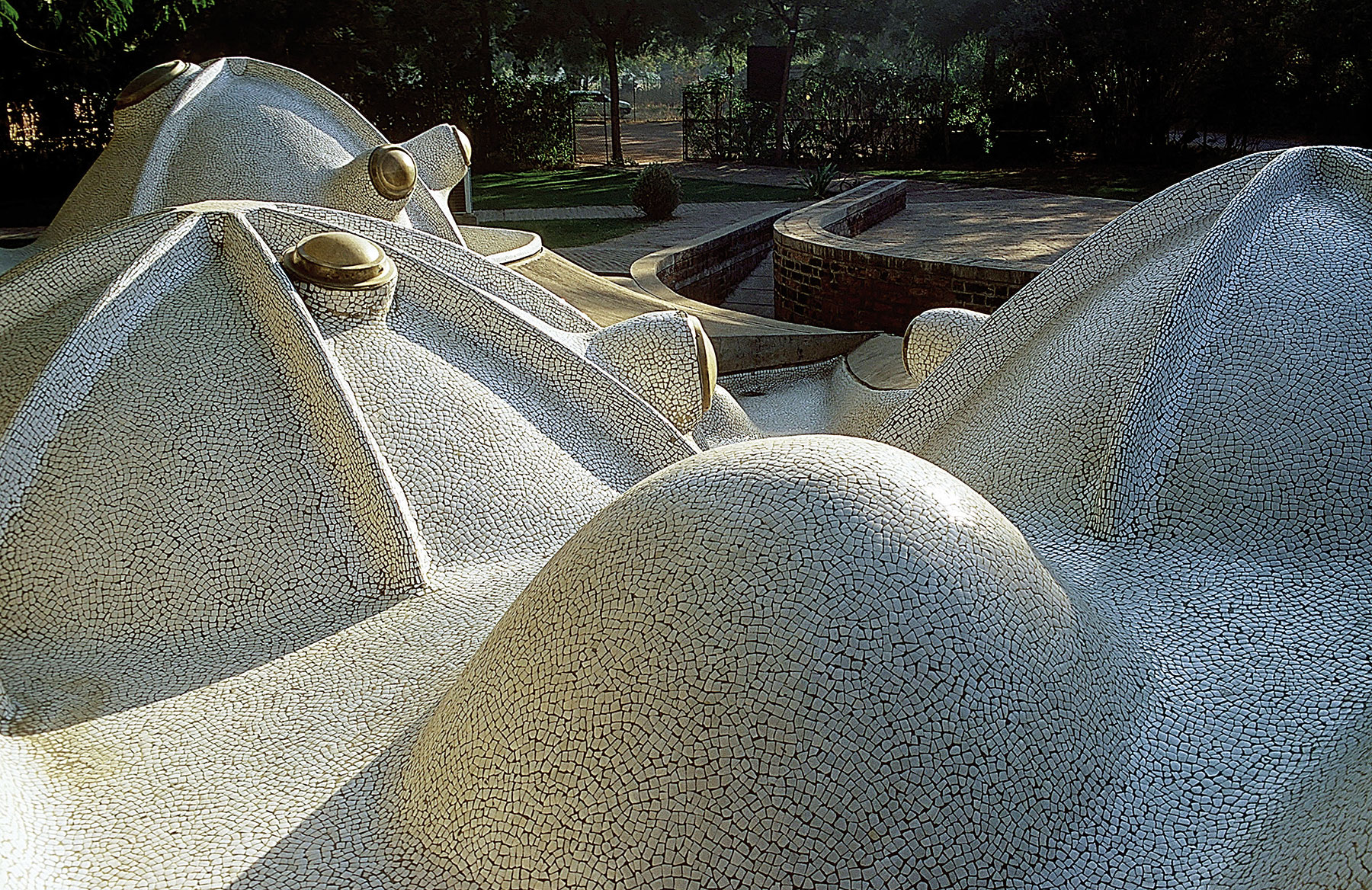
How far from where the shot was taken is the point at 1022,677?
188 cm

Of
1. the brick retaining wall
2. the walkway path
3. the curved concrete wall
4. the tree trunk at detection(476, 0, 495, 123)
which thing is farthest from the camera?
the tree trunk at detection(476, 0, 495, 123)

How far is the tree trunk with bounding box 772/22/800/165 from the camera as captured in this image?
2181 cm

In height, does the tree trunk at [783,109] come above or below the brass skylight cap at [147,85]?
below

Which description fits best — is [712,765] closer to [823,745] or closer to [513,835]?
[823,745]

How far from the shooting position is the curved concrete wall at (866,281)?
27.5 feet

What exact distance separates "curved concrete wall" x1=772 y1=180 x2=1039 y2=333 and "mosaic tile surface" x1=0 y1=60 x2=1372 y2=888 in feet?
13.5

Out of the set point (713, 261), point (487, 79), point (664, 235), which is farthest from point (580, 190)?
point (713, 261)

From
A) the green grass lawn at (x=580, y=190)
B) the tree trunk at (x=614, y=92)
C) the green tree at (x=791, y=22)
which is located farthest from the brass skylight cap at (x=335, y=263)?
the green tree at (x=791, y=22)

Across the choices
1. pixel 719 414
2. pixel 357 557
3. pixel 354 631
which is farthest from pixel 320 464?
pixel 719 414

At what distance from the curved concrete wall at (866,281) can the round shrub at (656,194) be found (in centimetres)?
375

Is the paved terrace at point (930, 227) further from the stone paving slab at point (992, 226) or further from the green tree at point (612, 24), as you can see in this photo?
the green tree at point (612, 24)

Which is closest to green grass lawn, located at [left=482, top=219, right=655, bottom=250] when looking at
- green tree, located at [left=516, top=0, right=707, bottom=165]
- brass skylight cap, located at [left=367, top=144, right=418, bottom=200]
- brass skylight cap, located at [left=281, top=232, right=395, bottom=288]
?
green tree, located at [left=516, top=0, right=707, bottom=165]

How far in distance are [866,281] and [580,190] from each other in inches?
368

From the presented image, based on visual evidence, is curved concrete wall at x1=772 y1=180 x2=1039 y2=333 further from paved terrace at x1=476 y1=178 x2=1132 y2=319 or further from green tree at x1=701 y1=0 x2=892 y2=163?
green tree at x1=701 y1=0 x2=892 y2=163
